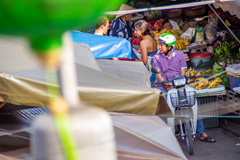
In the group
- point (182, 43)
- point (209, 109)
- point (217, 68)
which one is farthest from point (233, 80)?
point (182, 43)

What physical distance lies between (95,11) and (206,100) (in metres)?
5.76

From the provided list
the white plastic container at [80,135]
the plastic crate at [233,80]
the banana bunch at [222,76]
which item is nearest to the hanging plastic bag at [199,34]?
the banana bunch at [222,76]

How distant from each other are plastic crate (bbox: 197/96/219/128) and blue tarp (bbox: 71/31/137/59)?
1.58 metres

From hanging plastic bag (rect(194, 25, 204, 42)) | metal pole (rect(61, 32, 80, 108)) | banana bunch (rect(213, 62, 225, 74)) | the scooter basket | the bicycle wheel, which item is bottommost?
the bicycle wheel

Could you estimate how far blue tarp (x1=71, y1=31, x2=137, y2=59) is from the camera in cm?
497

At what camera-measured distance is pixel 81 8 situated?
45 centimetres

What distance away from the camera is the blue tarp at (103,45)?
497 cm

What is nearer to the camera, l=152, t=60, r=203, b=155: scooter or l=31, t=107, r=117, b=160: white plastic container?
l=31, t=107, r=117, b=160: white plastic container

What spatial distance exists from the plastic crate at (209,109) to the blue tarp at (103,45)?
1.58 m

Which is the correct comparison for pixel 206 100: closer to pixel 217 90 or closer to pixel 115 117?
pixel 217 90

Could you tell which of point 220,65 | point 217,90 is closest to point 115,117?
point 217,90

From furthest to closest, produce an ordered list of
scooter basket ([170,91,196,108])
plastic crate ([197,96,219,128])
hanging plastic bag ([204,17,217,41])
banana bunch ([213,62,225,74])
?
hanging plastic bag ([204,17,217,41]) → banana bunch ([213,62,225,74]) → plastic crate ([197,96,219,128]) → scooter basket ([170,91,196,108])

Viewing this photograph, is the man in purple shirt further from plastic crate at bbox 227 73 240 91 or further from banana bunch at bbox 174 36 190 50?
banana bunch at bbox 174 36 190 50

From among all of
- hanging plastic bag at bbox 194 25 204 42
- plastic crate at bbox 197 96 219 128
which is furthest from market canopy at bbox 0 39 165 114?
hanging plastic bag at bbox 194 25 204 42
